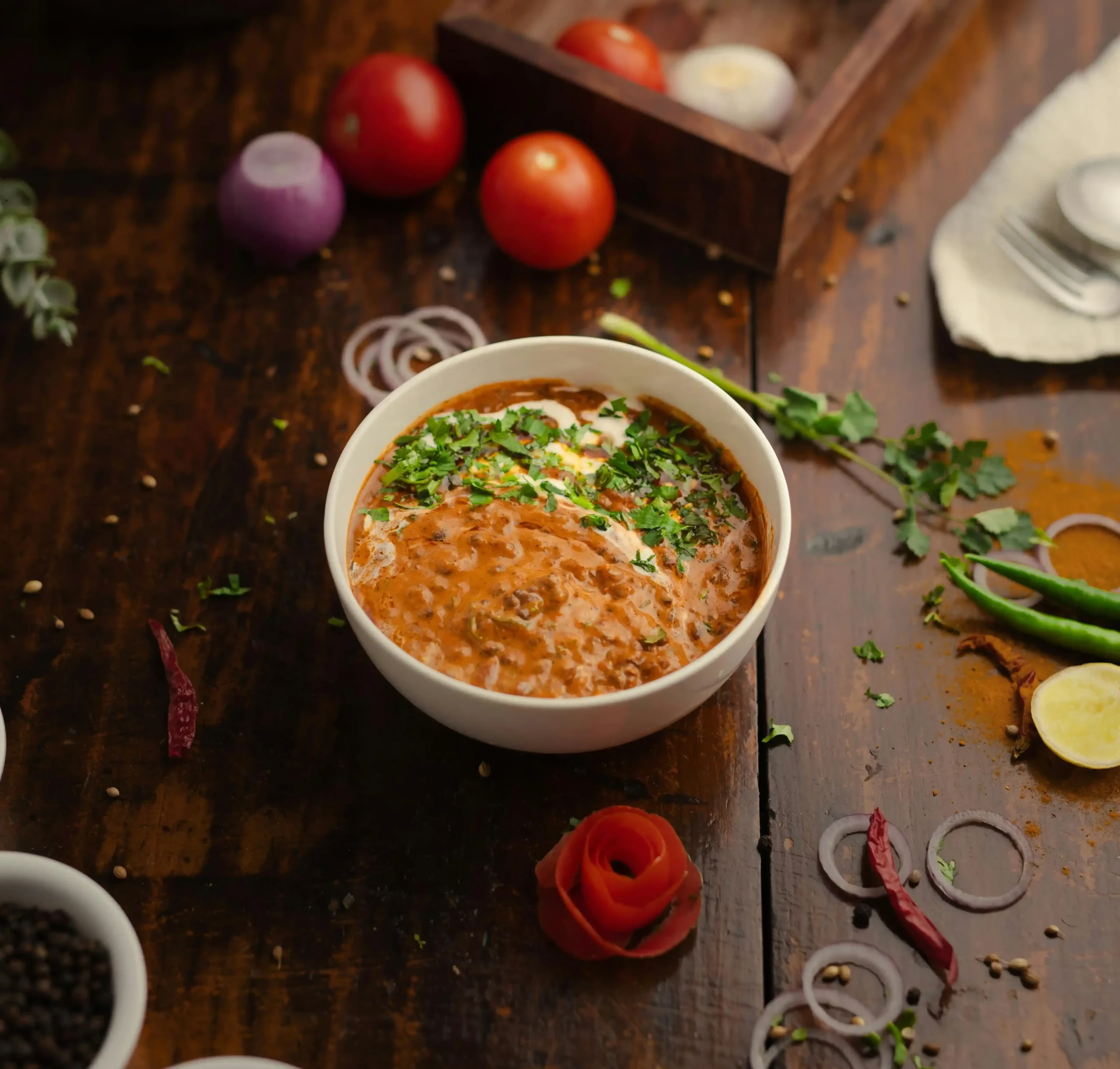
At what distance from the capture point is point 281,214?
2996 mm

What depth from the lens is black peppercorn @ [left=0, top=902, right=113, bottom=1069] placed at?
1.93 metres

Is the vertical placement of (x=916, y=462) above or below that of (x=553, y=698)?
above

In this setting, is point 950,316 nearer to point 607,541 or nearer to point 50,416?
point 607,541

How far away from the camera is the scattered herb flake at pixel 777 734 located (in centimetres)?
244

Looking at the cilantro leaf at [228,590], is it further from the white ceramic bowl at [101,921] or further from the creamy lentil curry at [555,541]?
the white ceramic bowl at [101,921]

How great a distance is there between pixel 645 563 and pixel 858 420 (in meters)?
0.82

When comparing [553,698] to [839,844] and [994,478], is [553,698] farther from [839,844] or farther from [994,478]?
[994,478]

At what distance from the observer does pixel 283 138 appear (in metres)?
3.07

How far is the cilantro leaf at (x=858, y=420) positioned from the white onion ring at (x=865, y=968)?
1.15 metres

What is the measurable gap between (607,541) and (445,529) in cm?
31

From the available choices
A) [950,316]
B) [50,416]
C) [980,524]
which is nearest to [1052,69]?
[950,316]

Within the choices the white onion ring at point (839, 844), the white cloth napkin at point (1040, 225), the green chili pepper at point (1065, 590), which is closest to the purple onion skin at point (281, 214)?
the white cloth napkin at point (1040, 225)

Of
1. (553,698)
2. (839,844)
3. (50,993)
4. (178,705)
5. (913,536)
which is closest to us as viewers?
(50,993)

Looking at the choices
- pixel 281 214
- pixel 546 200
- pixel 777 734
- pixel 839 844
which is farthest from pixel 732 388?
pixel 281 214
